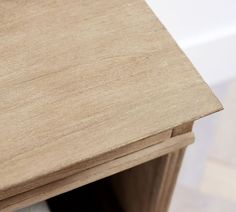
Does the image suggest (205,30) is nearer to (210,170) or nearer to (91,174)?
(210,170)

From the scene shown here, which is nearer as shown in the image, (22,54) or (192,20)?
(22,54)

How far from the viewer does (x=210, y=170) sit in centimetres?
114

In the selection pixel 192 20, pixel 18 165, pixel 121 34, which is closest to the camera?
pixel 18 165

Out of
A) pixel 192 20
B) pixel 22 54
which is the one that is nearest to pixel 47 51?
pixel 22 54

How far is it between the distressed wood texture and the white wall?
0.38 m

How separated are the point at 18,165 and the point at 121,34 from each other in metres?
0.20

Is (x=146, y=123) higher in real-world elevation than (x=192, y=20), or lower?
lower

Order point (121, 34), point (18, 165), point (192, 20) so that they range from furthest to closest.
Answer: point (192, 20) → point (121, 34) → point (18, 165)

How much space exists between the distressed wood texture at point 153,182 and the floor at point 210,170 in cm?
34

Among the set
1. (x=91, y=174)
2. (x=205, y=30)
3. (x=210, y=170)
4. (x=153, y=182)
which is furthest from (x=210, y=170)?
(x=91, y=174)

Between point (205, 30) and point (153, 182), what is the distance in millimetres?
536

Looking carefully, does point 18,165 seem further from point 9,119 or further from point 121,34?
point 121,34

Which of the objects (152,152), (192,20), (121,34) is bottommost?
(152,152)

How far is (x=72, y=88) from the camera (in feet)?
1.65
